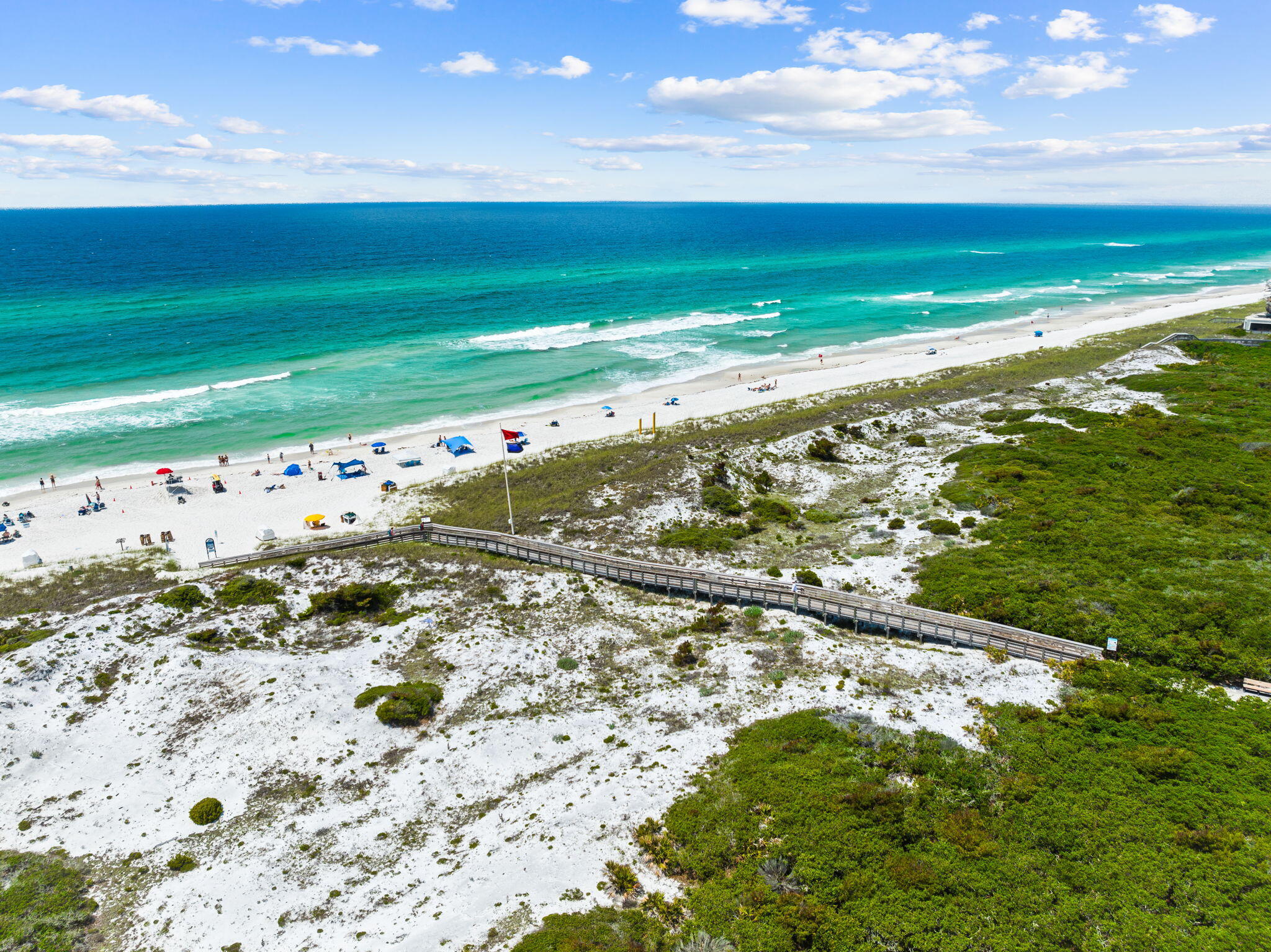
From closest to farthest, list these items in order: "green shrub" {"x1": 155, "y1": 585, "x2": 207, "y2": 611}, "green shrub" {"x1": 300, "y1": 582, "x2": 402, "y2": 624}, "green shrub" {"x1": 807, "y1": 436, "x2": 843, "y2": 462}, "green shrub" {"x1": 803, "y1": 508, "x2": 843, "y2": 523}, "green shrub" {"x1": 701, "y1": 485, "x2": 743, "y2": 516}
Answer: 1. "green shrub" {"x1": 155, "y1": 585, "x2": 207, "y2": 611}
2. "green shrub" {"x1": 300, "y1": 582, "x2": 402, "y2": 624}
3. "green shrub" {"x1": 803, "y1": 508, "x2": 843, "y2": 523}
4. "green shrub" {"x1": 701, "y1": 485, "x2": 743, "y2": 516}
5. "green shrub" {"x1": 807, "y1": 436, "x2": 843, "y2": 462}

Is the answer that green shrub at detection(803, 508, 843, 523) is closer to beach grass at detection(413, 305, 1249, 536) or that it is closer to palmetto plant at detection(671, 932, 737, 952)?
beach grass at detection(413, 305, 1249, 536)

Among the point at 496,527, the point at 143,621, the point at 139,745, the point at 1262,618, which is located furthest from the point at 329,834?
the point at 1262,618

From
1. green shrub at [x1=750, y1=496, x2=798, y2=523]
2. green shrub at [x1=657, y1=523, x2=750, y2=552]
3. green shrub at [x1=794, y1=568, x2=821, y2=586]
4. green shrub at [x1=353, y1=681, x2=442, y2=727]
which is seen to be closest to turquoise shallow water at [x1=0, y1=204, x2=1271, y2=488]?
green shrub at [x1=657, y1=523, x2=750, y2=552]

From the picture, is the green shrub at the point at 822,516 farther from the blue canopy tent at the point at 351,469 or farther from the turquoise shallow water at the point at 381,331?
the turquoise shallow water at the point at 381,331

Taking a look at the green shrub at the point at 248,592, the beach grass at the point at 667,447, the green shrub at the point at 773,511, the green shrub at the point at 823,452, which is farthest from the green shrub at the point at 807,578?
the green shrub at the point at 248,592

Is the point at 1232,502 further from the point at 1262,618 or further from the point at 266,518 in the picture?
the point at 266,518
